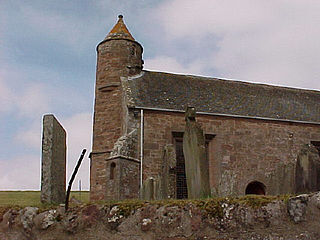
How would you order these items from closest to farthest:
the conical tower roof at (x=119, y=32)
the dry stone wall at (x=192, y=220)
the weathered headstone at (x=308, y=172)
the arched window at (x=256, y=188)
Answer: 1. the dry stone wall at (x=192, y=220)
2. the weathered headstone at (x=308, y=172)
3. the arched window at (x=256, y=188)
4. the conical tower roof at (x=119, y=32)

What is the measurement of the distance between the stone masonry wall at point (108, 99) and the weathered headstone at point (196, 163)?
1228cm

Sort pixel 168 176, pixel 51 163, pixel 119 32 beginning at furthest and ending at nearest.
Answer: pixel 119 32 → pixel 168 176 → pixel 51 163

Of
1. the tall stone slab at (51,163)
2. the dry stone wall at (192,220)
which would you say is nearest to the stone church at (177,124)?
the tall stone slab at (51,163)

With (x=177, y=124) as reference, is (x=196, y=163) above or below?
below

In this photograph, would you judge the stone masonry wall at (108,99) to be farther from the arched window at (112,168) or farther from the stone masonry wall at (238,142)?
the arched window at (112,168)

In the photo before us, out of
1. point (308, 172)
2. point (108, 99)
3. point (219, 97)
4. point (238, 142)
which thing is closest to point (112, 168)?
point (108, 99)

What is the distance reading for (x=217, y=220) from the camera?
445 cm

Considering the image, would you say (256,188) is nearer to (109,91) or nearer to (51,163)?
(109,91)

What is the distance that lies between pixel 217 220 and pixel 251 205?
39cm

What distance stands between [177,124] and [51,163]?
12336 mm

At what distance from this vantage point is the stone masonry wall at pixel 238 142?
17.7 metres

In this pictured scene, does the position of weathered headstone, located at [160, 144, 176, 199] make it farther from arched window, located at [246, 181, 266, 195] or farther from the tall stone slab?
arched window, located at [246, 181, 266, 195]

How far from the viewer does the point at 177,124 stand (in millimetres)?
18266

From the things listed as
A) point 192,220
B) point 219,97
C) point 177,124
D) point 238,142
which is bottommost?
point 192,220
